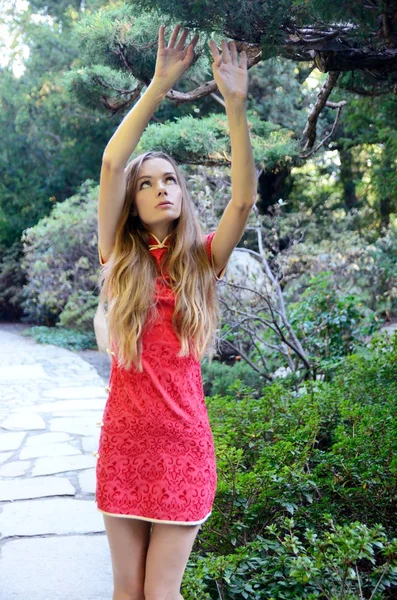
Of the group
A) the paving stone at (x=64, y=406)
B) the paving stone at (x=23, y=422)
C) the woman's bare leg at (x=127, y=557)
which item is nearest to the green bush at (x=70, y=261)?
the paving stone at (x=64, y=406)

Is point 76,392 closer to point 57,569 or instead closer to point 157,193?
point 57,569

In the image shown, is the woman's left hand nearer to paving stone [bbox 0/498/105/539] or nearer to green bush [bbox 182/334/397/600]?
green bush [bbox 182/334/397/600]

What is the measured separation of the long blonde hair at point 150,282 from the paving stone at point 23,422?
12.0ft

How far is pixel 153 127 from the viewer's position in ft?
16.5

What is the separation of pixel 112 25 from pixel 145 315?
A: 5.48ft

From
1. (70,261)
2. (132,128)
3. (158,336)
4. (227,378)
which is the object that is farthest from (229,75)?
(70,261)

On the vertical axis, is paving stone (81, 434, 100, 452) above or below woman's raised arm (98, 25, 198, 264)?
below

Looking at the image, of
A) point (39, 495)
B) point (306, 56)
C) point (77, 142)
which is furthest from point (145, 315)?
point (77, 142)

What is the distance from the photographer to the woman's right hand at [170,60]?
1.73m

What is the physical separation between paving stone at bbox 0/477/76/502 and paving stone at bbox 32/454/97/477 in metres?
0.13

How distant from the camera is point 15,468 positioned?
13.9 feet

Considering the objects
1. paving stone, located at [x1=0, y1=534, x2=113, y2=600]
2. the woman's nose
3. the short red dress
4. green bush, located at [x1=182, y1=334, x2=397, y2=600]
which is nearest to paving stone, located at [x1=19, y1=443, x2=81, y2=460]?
paving stone, located at [x1=0, y1=534, x2=113, y2=600]

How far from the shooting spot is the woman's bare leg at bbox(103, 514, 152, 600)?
166 centimetres

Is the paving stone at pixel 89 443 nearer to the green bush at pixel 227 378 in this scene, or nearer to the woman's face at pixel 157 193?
the green bush at pixel 227 378
